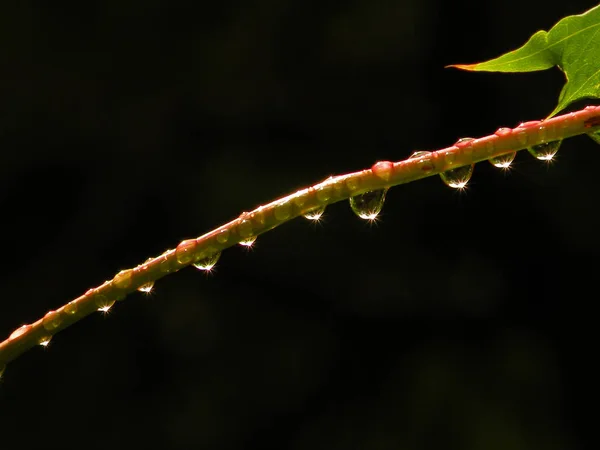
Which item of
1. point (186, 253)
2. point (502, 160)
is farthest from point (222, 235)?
point (502, 160)

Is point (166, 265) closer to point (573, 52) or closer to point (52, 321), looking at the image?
point (52, 321)

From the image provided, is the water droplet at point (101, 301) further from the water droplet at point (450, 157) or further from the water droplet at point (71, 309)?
the water droplet at point (450, 157)

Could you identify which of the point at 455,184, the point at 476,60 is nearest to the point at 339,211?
Result: the point at 476,60

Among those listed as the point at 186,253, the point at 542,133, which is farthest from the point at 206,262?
the point at 542,133

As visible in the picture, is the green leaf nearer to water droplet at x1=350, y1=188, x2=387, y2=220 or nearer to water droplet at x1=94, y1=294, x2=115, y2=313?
water droplet at x1=350, y1=188, x2=387, y2=220

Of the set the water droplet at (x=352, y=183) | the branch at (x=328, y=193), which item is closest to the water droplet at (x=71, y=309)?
the branch at (x=328, y=193)

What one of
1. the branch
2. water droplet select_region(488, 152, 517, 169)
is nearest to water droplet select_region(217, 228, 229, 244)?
the branch

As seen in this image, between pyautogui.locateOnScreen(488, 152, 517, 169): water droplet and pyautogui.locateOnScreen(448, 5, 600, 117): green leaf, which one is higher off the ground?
pyautogui.locateOnScreen(448, 5, 600, 117): green leaf

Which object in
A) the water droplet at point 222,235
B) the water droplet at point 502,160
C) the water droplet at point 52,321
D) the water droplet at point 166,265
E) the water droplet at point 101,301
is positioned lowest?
the water droplet at point 52,321
